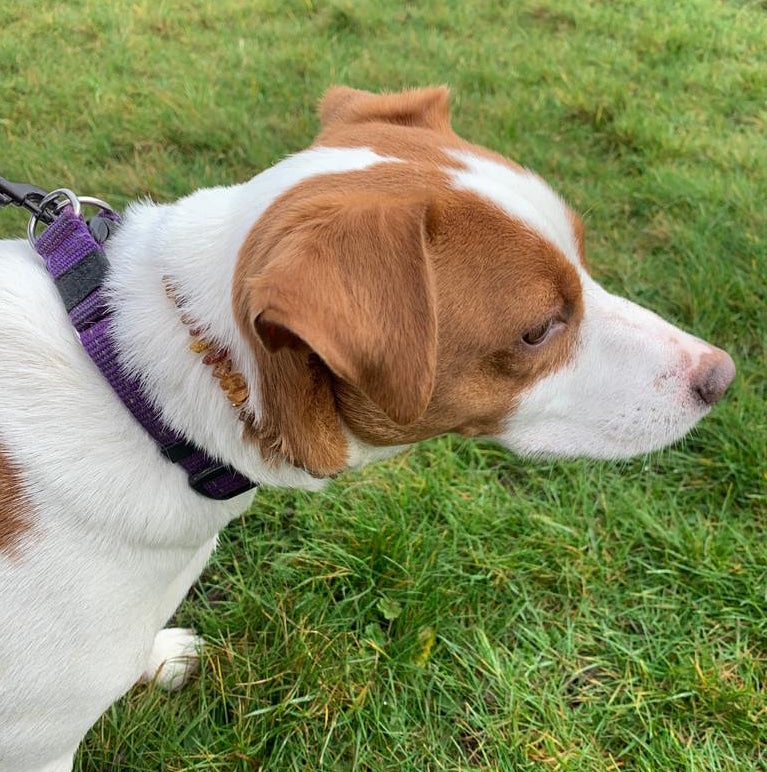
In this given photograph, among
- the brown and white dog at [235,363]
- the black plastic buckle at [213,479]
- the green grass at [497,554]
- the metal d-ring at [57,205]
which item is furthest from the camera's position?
the green grass at [497,554]

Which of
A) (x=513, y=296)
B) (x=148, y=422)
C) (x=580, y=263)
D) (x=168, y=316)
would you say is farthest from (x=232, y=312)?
(x=580, y=263)

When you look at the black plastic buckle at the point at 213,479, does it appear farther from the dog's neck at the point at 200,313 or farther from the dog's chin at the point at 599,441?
the dog's chin at the point at 599,441

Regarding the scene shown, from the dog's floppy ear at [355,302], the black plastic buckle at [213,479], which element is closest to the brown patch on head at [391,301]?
the dog's floppy ear at [355,302]

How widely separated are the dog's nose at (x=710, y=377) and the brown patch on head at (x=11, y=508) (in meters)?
1.76

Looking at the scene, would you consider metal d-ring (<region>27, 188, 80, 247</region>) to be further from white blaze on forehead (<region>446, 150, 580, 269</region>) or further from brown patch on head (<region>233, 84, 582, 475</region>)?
white blaze on forehead (<region>446, 150, 580, 269</region>)

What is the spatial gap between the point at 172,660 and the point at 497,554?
1311 mm

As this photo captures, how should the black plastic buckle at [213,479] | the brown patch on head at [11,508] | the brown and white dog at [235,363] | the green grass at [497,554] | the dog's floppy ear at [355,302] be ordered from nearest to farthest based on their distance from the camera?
1. the dog's floppy ear at [355,302]
2. the brown and white dog at [235,363]
3. the brown patch on head at [11,508]
4. the black plastic buckle at [213,479]
5. the green grass at [497,554]

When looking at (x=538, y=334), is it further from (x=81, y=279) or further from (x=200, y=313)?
(x=81, y=279)

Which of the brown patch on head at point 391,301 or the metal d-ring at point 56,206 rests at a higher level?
the metal d-ring at point 56,206

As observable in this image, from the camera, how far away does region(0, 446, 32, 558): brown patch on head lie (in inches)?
64.2

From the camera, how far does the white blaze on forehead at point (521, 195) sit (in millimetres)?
1812

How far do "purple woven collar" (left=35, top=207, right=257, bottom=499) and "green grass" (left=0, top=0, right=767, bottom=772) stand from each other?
116 cm

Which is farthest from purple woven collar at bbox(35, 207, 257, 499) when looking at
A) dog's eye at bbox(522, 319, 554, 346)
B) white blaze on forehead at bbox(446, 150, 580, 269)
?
white blaze on forehead at bbox(446, 150, 580, 269)

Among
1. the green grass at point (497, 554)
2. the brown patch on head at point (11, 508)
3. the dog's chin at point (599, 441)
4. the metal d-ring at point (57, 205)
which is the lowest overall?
the green grass at point (497, 554)
